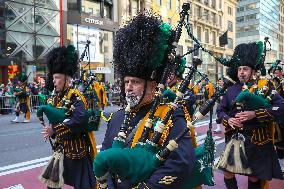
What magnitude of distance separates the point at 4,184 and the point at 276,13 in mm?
101381

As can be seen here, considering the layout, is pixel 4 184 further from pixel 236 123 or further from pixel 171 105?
pixel 171 105

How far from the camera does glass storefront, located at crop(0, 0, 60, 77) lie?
24188mm

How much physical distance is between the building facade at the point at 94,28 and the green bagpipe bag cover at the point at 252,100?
24361 mm

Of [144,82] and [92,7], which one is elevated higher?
[92,7]

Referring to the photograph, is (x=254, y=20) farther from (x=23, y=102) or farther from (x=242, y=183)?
(x=242, y=183)

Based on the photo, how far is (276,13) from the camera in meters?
97.6

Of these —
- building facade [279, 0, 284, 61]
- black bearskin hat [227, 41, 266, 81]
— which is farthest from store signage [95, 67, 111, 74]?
building facade [279, 0, 284, 61]

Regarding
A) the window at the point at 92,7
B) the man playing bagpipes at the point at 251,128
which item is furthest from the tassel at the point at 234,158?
the window at the point at 92,7

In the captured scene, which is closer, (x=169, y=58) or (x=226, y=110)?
(x=169, y=58)

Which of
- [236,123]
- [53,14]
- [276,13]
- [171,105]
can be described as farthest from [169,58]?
[276,13]

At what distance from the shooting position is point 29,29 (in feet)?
84.7

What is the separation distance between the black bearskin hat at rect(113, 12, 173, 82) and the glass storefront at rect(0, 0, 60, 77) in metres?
22.9

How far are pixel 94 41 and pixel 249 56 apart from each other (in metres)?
27.3

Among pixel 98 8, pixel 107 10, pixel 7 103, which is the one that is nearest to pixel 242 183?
pixel 7 103
